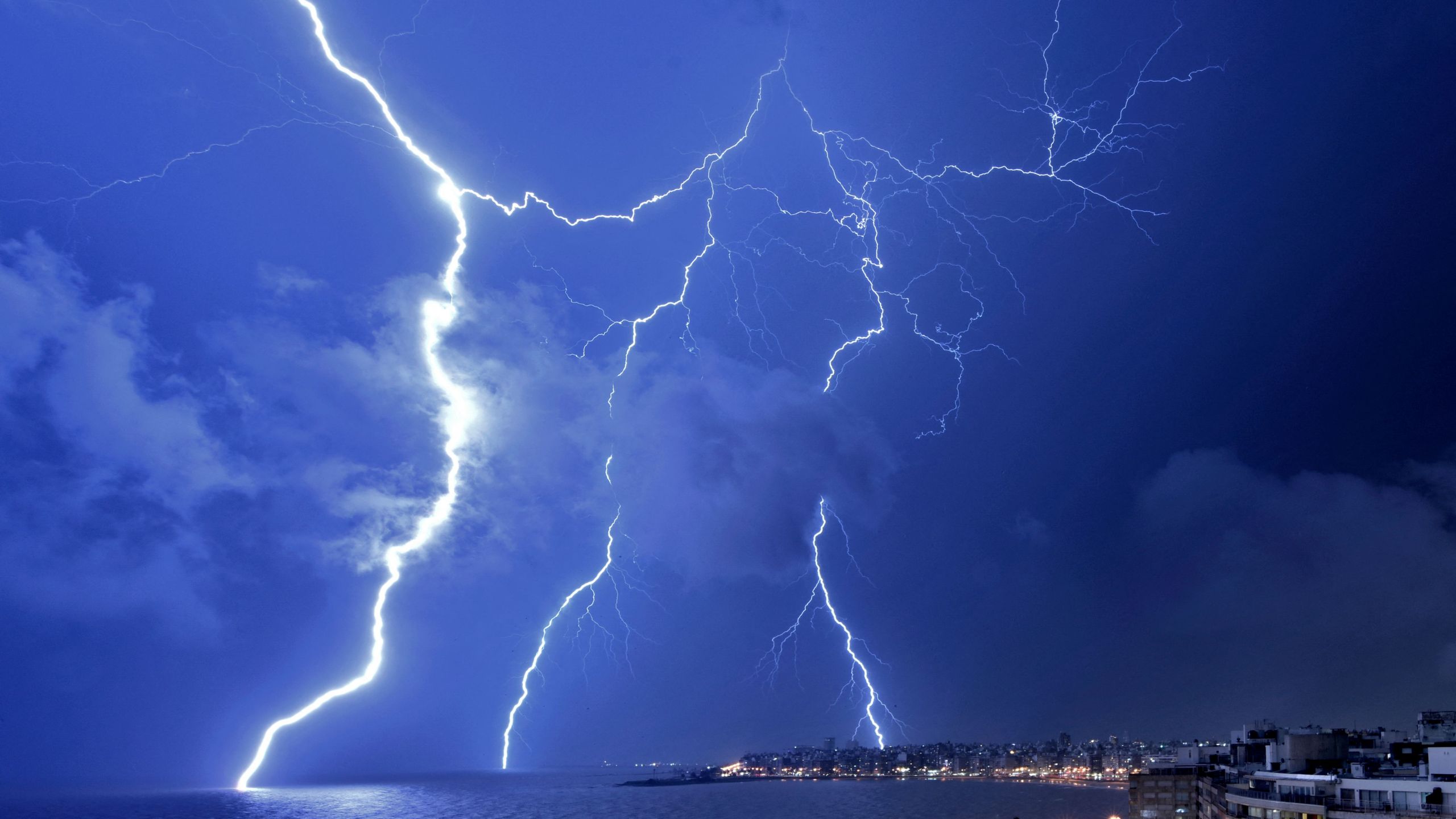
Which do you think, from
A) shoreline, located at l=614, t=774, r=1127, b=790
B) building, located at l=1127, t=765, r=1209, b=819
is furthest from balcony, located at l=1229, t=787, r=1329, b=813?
shoreline, located at l=614, t=774, r=1127, b=790

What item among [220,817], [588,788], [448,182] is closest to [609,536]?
[448,182]

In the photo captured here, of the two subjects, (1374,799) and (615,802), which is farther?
(615,802)

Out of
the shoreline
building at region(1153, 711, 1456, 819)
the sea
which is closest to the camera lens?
building at region(1153, 711, 1456, 819)

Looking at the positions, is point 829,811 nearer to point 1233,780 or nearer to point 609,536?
point 609,536

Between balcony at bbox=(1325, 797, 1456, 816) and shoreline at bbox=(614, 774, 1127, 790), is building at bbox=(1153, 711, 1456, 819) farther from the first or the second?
shoreline at bbox=(614, 774, 1127, 790)

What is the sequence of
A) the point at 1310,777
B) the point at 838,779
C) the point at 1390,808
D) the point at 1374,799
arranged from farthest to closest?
the point at 838,779, the point at 1310,777, the point at 1374,799, the point at 1390,808

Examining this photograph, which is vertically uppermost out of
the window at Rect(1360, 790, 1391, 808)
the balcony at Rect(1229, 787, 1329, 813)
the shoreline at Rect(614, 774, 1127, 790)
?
the window at Rect(1360, 790, 1391, 808)

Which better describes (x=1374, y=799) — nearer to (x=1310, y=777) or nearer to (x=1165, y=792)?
(x=1310, y=777)

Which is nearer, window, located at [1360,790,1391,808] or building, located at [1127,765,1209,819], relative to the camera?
window, located at [1360,790,1391,808]

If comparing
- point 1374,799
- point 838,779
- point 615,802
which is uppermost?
point 1374,799

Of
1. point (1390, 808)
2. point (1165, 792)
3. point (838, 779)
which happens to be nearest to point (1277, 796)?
point (1390, 808)
